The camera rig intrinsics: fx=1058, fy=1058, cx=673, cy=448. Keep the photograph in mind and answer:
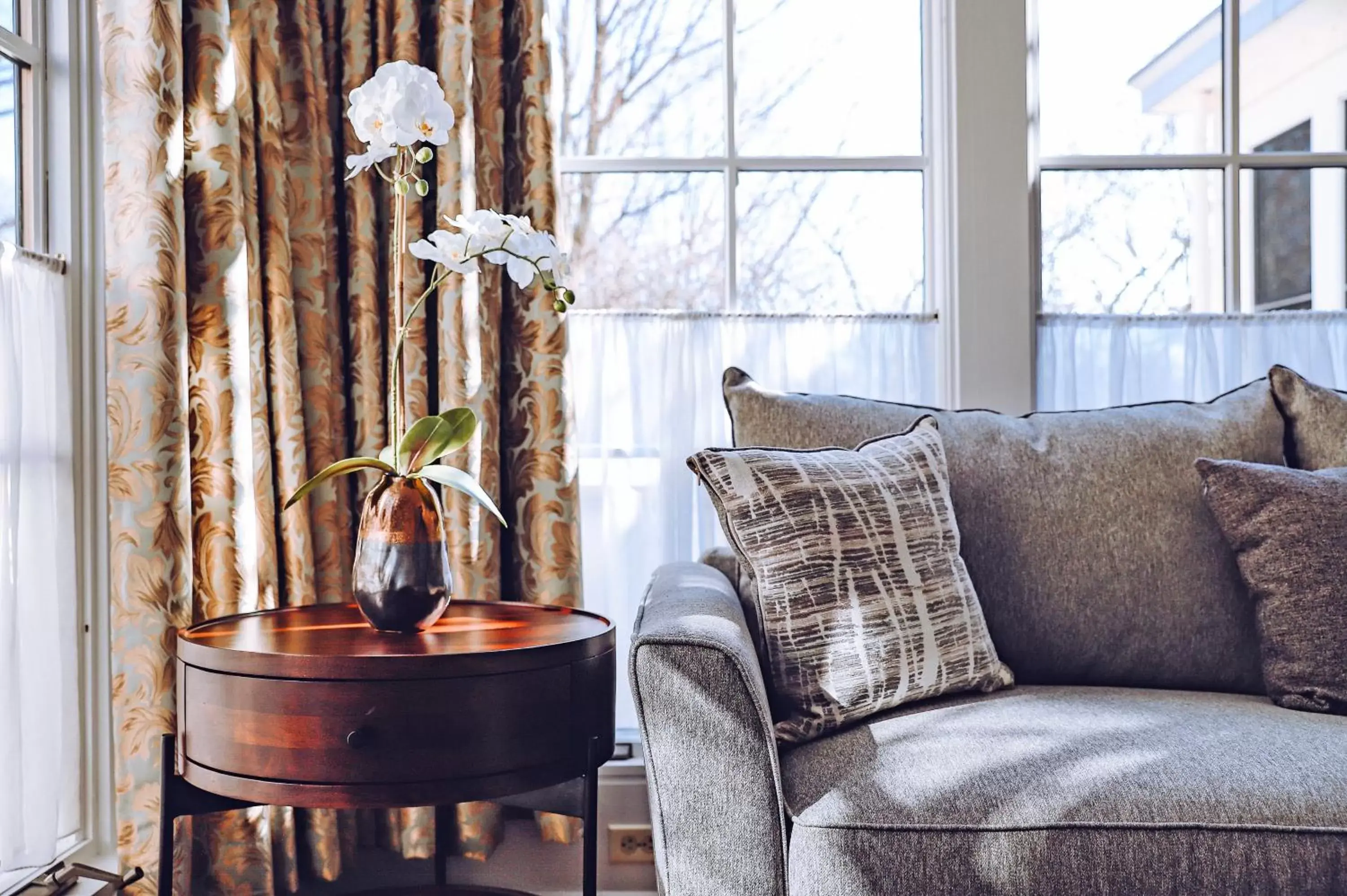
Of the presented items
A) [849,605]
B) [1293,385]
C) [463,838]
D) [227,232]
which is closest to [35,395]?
[227,232]

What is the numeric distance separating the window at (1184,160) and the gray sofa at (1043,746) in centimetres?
67

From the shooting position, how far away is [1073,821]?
1.14 metres

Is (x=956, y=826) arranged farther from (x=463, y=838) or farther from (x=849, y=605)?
(x=463, y=838)

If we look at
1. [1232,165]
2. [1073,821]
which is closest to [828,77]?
[1232,165]

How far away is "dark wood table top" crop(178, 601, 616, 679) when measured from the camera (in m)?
1.28

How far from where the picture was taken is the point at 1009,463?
1.74m

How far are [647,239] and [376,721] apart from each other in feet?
3.99

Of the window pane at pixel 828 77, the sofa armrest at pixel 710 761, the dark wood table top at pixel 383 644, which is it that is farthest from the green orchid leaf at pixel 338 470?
the window pane at pixel 828 77

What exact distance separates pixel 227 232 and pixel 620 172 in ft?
2.60

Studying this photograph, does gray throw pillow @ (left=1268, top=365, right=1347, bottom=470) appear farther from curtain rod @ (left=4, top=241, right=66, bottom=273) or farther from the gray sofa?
curtain rod @ (left=4, top=241, right=66, bottom=273)

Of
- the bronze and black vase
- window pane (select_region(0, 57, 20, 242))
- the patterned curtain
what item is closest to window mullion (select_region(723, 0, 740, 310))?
the patterned curtain

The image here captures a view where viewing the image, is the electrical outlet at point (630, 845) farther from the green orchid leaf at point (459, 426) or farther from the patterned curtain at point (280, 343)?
the green orchid leaf at point (459, 426)

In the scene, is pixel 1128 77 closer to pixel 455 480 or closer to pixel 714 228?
pixel 714 228

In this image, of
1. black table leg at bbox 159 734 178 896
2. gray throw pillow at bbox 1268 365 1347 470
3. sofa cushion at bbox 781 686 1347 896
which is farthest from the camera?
gray throw pillow at bbox 1268 365 1347 470
